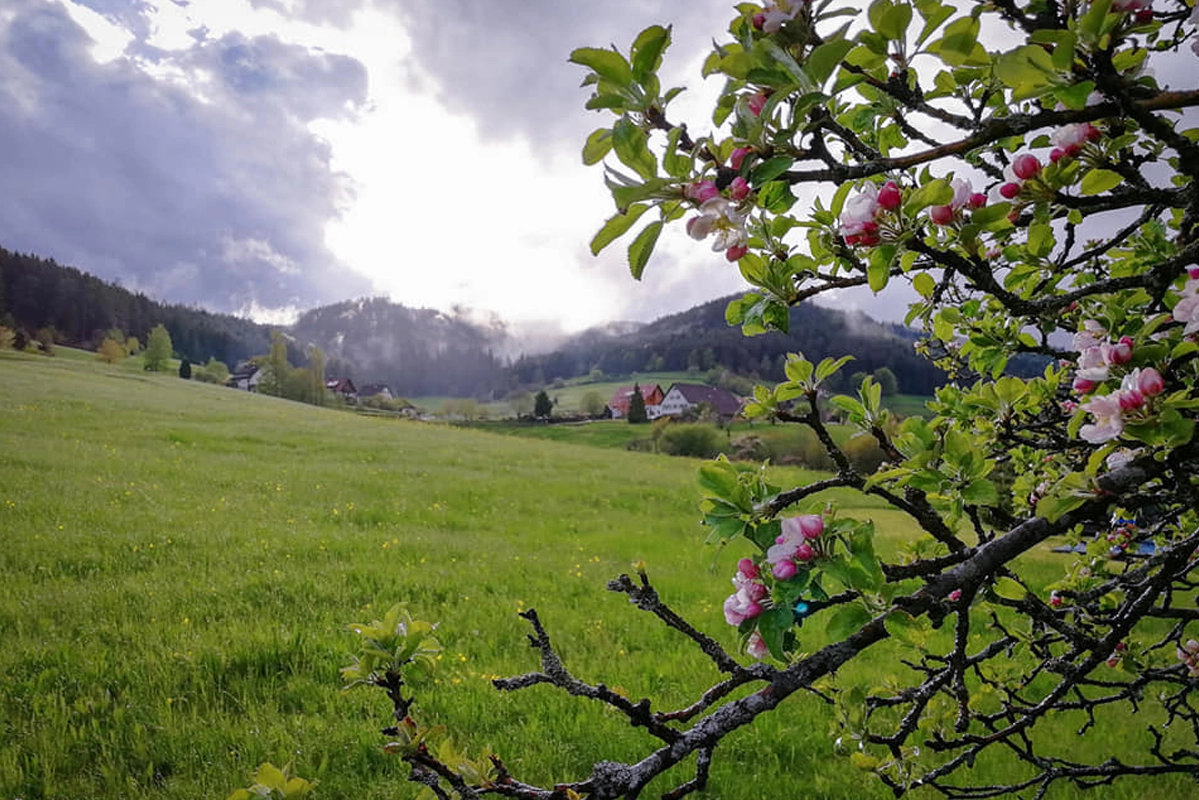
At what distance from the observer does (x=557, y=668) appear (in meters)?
1.32

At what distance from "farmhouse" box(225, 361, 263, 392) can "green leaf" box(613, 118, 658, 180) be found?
8719 cm

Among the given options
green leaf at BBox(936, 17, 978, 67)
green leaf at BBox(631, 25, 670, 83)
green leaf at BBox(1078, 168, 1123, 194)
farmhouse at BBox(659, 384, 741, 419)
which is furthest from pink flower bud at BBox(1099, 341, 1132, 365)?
farmhouse at BBox(659, 384, 741, 419)

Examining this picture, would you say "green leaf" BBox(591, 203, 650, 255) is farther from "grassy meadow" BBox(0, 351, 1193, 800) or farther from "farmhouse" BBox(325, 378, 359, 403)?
"farmhouse" BBox(325, 378, 359, 403)

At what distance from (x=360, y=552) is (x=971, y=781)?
7.28m

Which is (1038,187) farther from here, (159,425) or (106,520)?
(159,425)

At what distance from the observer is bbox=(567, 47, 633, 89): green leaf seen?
1109 mm

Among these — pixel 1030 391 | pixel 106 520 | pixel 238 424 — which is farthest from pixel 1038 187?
pixel 238 424

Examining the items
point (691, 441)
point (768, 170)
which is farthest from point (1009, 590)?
point (691, 441)

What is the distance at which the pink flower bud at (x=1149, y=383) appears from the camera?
122cm

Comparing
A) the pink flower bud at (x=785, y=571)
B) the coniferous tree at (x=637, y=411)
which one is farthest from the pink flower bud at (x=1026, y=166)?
the coniferous tree at (x=637, y=411)

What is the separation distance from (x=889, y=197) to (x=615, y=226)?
1.80 feet

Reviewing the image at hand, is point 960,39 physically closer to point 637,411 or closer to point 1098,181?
point 1098,181

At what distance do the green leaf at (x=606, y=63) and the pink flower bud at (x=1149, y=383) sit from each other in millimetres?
1161

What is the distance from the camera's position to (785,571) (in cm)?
114
